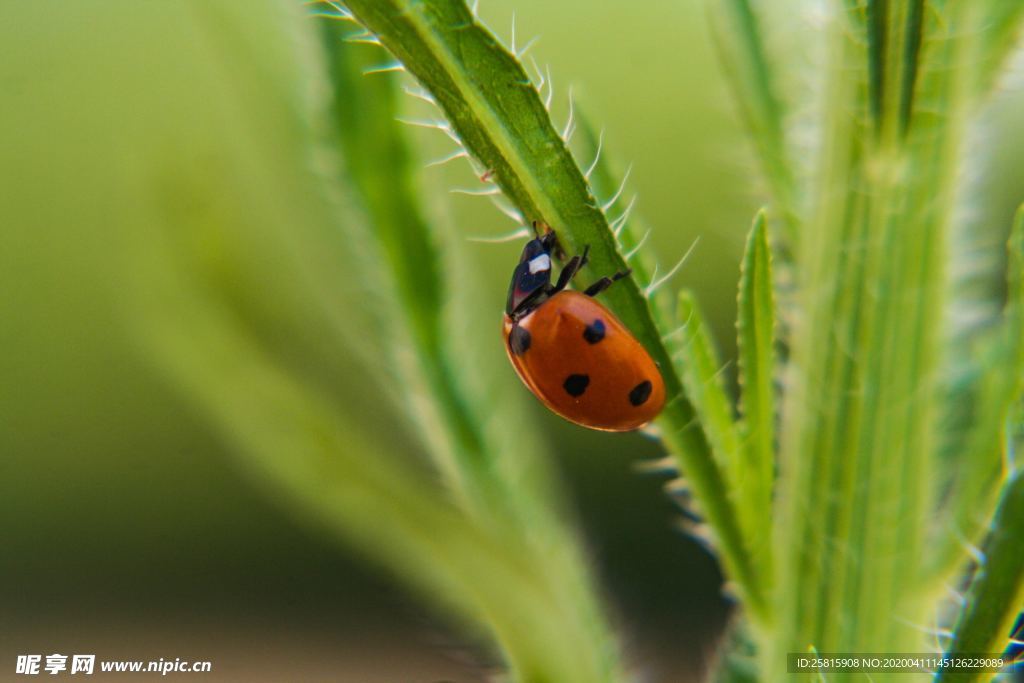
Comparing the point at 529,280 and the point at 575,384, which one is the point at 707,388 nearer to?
the point at 575,384

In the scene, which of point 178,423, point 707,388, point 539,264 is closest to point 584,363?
point 539,264

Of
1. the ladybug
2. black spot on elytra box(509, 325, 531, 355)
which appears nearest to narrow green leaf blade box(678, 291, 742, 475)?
the ladybug

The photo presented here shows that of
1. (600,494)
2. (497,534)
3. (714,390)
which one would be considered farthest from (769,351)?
(600,494)

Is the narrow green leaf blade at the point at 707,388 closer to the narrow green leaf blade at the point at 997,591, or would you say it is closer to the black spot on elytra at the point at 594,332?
the narrow green leaf blade at the point at 997,591

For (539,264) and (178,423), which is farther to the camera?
(178,423)

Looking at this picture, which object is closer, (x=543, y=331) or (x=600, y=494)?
(x=543, y=331)

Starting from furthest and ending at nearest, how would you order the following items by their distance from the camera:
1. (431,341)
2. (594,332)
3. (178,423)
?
(178,423), (594,332), (431,341)

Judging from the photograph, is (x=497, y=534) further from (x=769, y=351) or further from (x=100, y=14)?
(x=100, y=14)
